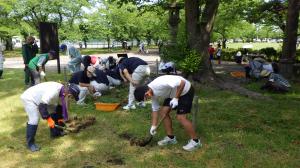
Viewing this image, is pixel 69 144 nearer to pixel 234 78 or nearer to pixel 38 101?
pixel 38 101

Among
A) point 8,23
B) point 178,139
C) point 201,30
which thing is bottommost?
point 178,139

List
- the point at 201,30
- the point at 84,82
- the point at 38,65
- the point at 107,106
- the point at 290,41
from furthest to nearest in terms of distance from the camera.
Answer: the point at 290,41
the point at 201,30
the point at 38,65
the point at 84,82
the point at 107,106

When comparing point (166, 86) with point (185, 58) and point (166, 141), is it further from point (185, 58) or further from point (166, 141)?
point (185, 58)

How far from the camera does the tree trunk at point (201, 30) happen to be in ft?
43.1

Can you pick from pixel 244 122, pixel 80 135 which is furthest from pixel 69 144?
pixel 244 122

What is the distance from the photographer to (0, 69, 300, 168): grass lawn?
228 inches

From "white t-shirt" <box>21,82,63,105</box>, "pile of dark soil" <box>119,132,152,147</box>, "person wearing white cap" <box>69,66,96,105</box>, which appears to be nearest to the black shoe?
"white t-shirt" <box>21,82,63,105</box>

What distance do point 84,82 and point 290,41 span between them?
959cm

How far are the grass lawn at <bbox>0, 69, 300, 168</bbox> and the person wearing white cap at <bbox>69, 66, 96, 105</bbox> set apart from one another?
16.6 inches

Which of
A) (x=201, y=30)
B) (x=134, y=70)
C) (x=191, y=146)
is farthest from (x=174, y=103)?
(x=201, y=30)

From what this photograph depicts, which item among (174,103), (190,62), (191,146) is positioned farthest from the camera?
(190,62)

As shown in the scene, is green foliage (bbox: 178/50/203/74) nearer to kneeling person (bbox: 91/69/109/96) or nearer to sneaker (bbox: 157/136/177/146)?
kneeling person (bbox: 91/69/109/96)

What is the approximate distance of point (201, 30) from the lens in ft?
44.4

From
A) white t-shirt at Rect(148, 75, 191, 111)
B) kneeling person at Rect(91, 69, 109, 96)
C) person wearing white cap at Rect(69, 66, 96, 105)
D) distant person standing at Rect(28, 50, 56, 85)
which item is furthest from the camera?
kneeling person at Rect(91, 69, 109, 96)
